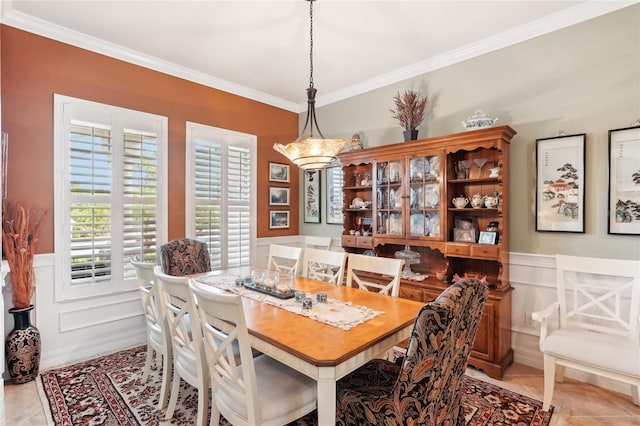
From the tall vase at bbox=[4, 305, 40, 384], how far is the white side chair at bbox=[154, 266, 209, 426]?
1390 millimetres

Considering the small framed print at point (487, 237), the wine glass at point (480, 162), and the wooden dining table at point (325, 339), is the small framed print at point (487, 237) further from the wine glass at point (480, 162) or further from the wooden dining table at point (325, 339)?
the wooden dining table at point (325, 339)

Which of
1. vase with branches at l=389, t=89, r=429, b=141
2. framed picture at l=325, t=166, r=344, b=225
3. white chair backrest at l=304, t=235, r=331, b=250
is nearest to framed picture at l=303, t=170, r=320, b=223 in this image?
framed picture at l=325, t=166, r=344, b=225

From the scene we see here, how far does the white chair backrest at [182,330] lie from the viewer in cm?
180

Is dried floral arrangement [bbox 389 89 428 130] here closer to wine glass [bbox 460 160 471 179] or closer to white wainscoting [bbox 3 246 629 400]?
wine glass [bbox 460 160 471 179]

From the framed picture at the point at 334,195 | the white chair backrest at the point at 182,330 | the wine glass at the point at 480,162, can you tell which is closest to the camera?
the white chair backrest at the point at 182,330

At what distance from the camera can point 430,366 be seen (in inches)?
52.4

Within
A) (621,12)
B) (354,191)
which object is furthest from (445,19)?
(354,191)

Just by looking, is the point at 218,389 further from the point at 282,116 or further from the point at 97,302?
the point at 282,116

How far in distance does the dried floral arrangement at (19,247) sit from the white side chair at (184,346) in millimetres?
1455

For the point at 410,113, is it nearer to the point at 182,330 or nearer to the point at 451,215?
the point at 451,215

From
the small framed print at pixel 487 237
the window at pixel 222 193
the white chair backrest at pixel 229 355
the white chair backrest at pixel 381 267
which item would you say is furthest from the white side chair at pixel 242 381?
the window at pixel 222 193

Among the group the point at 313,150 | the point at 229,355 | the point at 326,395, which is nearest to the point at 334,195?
the point at 313,150

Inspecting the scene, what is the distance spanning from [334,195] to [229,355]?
320cm

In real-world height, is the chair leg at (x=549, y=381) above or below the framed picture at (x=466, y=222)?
below
